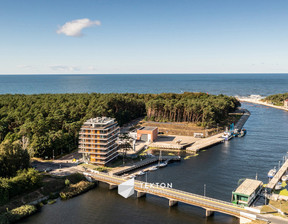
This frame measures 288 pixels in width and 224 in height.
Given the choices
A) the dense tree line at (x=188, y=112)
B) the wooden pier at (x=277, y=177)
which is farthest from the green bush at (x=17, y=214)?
the dense tree line at (x=188, y=112)

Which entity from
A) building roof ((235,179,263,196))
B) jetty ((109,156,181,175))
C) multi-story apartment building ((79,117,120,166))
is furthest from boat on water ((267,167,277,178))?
multi-story apartment building ((79,117,120,166))

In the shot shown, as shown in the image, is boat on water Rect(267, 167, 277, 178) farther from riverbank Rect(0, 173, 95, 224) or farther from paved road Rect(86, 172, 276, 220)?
riverbank Rect(0, 173, 95, 224)

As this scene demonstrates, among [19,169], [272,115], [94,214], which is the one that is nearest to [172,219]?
[94,214]

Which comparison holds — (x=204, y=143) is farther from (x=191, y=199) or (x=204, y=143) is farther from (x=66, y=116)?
(x=66, y=116)

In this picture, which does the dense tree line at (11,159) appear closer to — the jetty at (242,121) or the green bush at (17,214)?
the green bush at (17,214)

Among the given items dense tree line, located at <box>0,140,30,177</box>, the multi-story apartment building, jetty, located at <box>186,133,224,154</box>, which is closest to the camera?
dense tree line, located at <box>0,140,30,177</box>

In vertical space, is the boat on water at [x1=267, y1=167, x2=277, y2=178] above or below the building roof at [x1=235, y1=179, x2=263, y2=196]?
below

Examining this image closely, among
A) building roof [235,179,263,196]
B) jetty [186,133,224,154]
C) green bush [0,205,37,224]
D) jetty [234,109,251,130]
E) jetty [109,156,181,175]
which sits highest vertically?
jetty [234,109,251,130]
